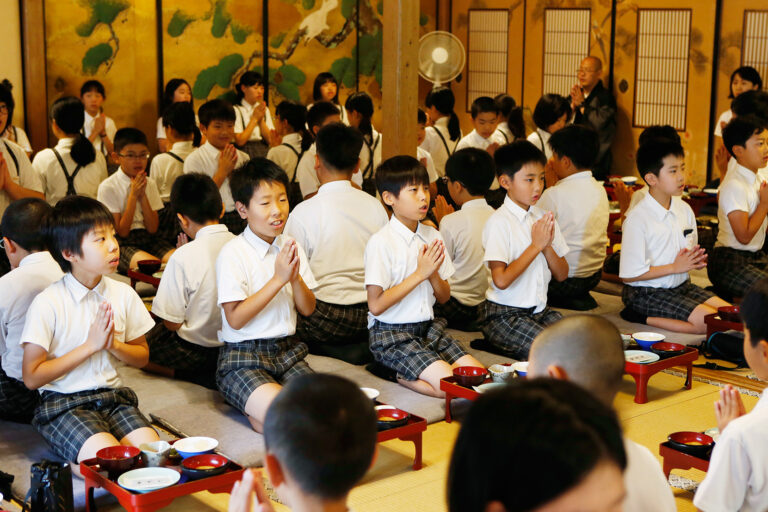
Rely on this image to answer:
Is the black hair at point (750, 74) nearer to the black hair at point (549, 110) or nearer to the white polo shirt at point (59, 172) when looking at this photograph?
→ the black hair at point (549, 110)

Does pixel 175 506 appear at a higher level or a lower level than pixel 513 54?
lower

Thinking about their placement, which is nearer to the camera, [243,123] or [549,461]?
[549,461]

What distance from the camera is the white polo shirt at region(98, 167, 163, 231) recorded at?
6.82 meters

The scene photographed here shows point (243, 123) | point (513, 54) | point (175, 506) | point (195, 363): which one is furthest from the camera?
point (513, 54)

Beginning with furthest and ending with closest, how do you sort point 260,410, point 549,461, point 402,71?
point 402,71
point 260,410
point 549,461

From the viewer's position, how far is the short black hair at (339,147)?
569 centimetres

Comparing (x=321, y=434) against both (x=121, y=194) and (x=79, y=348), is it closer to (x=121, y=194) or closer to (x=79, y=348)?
(x=79, y=348)

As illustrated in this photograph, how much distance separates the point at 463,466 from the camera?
4.69 feet

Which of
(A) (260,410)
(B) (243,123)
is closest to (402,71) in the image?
(A) (260,410)

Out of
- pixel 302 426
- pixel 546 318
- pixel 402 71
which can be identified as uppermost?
pixel 402 71

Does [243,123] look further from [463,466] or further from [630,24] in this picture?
[463,466]

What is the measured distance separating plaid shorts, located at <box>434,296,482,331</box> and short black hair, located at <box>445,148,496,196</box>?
0.70 metres

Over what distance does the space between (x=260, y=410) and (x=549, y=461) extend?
3.08 meters

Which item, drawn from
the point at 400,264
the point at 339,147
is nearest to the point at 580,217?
the point at 339,147
